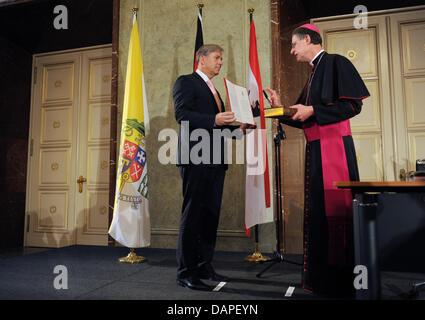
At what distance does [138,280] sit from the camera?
2.46 meters

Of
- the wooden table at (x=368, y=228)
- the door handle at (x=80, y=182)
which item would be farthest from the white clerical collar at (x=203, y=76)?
the door handle at (x=80, y=182)

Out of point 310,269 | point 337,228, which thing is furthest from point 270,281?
point 337,228

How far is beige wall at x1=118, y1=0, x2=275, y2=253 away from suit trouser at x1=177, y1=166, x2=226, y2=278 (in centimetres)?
132

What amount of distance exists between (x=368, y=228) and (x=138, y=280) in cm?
169

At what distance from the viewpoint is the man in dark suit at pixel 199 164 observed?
2236 mm

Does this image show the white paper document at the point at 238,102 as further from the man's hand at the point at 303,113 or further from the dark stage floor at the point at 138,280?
the dark stage floor at the point at 138,280

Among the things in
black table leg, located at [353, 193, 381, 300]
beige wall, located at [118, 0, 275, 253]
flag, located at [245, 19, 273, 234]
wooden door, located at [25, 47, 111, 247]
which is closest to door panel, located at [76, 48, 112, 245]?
wooden door, located at [25, 47, 111, 247]

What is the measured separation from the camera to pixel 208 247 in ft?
8.00

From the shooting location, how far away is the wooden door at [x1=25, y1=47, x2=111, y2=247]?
4.97m

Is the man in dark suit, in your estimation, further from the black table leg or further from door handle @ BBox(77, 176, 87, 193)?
door handle @ BBox(77, 176, 87, 193)

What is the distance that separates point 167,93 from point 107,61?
1637 millimetres

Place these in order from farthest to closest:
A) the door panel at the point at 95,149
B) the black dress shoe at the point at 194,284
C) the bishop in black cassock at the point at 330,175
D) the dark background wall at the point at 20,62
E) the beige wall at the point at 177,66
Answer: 1. the door panel at the point at 95,149
2. the dark background wall at the point at 20,62
3. the beige wall at the point at 177,66
4. the black dress shoe at the point at 194,284
5. the bishop in black cassock at the point at 330,175

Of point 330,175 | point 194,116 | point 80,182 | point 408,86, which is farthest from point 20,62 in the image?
point 408,86
